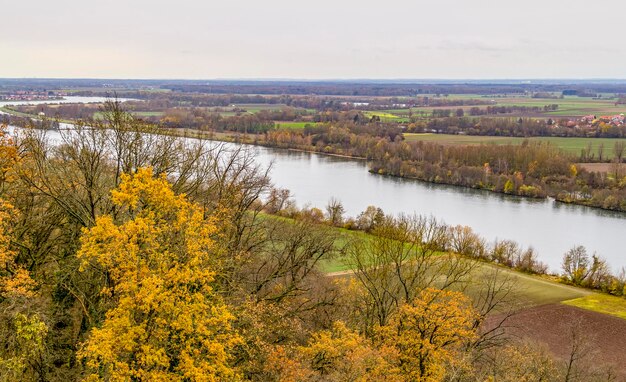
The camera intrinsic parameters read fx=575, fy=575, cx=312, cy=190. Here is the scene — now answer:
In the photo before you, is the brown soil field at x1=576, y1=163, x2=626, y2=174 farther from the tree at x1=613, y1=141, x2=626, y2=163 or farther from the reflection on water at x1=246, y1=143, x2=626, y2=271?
the reflection on water at x1=246, y1=143, x2=626, y2=271

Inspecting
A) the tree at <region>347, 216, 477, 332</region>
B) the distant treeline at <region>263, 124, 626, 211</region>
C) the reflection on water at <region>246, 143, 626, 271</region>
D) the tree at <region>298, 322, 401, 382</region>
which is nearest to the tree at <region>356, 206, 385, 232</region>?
the reflection on water at <region>246, 143, 626, 271</region>

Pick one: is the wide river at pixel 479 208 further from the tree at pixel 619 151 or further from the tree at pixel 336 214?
the tree at pixel 619 151

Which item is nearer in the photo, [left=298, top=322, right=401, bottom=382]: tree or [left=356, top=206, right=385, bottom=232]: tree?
[left=298, top=322, right=401, bottom=382]: tree

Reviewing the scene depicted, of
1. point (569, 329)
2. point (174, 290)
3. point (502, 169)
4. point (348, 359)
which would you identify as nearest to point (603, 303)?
point (569, 329)

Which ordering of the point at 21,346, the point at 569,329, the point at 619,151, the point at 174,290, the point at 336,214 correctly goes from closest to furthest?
the point at 21,346 < the point at 174,290 < the point at 569,329 < the point at 336,214 < the point at 619,151

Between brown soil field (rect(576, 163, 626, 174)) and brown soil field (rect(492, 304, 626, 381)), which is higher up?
brown soil field (rect(576, 163, 626, 174))

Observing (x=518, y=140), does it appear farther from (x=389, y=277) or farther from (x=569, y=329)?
(x=389, y=277)

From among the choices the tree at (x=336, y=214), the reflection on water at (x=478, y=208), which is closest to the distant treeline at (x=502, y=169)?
the reflection on water at (x=478, y=208)

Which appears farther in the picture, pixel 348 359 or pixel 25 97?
pixel 25 97
